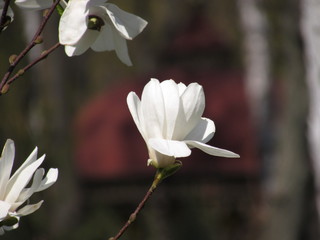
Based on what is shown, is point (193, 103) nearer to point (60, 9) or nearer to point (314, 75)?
point (60, 9)

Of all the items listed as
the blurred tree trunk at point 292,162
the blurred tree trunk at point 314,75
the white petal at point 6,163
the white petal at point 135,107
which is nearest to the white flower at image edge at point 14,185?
the white petal at point 6,163

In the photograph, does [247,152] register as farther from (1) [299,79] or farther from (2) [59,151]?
(1) [299,79]

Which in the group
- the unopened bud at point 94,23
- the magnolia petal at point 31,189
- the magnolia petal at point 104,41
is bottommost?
the magnolia petal at point 31,189

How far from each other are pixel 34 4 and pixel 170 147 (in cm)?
26

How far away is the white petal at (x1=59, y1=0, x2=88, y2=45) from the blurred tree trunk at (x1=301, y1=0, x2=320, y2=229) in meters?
3.15

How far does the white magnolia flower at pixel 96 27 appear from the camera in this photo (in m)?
1.00

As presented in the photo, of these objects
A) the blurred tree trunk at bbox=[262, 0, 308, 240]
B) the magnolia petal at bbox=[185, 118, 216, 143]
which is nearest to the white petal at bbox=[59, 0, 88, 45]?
the magnolia petal at bbox=[185, 118, 216, 143]

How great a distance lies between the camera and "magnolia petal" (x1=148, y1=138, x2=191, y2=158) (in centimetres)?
105

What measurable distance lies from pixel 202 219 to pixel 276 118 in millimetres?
3414

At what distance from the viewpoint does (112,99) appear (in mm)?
9562

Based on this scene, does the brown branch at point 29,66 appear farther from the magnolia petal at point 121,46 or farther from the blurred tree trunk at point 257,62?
the blurred tree trunk at point 257,62

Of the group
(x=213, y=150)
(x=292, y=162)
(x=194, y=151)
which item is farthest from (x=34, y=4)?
(x=194, y=151)

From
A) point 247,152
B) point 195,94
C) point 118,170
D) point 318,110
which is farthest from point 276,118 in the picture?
point 195,94

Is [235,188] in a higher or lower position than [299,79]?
lower
